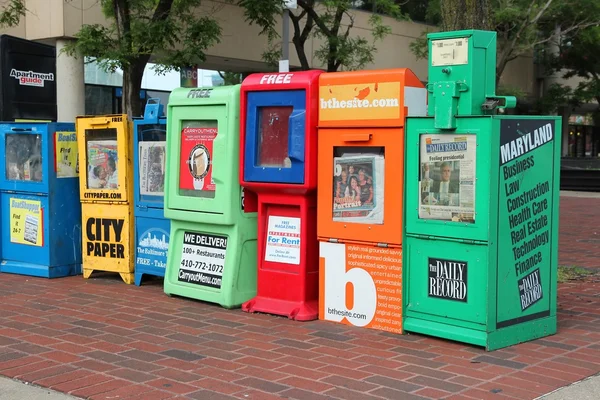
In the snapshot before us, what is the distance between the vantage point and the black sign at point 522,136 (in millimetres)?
5293

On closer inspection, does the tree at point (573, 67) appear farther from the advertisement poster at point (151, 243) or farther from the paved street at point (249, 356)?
the paved street at point (249, 356)


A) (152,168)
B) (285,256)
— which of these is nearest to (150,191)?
(152,168)

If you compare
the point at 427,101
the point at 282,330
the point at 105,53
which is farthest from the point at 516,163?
the point at 105,53

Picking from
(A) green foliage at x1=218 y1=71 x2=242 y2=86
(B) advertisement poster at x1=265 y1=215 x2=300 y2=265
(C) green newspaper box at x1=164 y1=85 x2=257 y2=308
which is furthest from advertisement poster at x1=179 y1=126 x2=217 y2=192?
(A) green foliage at x1=218 y1=71 x2=242 y2=86

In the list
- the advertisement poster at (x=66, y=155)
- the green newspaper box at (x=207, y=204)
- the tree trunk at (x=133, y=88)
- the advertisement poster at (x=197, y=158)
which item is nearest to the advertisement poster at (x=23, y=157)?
the advertisement poster at (x=66, y=155)

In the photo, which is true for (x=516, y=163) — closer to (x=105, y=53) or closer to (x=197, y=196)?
(x=197, y=196)

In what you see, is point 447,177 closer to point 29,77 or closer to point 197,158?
point 197,158

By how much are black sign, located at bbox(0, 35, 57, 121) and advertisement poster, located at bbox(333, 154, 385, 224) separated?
18.0 ft

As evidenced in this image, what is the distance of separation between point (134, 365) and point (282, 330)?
53.4 inches

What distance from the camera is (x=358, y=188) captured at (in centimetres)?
606

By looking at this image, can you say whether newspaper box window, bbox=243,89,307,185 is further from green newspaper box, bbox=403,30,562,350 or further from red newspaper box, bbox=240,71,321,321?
green newspaper box, bbox=403,30,562,350

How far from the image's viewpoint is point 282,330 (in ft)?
19.9

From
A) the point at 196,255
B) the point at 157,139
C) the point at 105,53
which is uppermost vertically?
the point at 105,53

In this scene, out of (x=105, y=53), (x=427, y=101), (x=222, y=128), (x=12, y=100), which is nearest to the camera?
(x=427, y=101)
